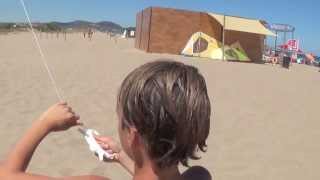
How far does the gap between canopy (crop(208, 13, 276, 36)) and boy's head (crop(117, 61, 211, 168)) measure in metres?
24.2

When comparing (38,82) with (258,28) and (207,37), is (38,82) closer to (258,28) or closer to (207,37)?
(207,37)

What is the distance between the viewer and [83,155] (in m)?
5.41

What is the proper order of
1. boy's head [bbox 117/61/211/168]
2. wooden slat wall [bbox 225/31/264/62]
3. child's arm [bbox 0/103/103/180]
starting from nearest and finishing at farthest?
boy's head [bbox 117/61/211/168] < child's arm [bbox 0/103/103/180] < wooden slat wall [bbox 225/31/264/62]

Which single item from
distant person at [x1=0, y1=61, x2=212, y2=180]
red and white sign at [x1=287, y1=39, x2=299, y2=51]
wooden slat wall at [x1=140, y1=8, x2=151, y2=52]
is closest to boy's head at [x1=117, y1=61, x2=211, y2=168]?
distant person at [x1=0, y1=61, x2=212, y2=180]

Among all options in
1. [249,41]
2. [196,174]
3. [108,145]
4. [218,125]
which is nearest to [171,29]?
[249,41]

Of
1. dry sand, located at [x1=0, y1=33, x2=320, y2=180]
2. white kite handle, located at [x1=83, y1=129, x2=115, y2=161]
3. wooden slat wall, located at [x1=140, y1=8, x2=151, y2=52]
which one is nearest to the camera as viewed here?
white kite handle, located at [x1=83, y1=129, x2=115, y2=161]

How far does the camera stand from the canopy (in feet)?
84.0

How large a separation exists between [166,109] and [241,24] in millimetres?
26024

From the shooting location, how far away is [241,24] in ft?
87.9

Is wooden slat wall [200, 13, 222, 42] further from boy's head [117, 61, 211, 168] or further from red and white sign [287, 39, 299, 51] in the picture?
boy's head [117, 61, 211, 168]

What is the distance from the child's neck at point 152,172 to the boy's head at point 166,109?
19mm

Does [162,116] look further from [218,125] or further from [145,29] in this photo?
[145,29]

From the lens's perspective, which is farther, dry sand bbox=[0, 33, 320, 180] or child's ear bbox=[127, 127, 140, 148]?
dry sand bbox=[0, 33, 320, 180]

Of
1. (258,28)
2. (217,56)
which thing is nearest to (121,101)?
(217,56)
